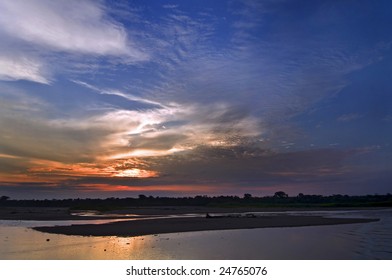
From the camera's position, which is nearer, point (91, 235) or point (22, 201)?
point (91, 235)

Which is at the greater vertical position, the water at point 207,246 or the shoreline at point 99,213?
the shoreline at point 99,213

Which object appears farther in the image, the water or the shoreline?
the shoreline

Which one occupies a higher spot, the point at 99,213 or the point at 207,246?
the point at 99,213

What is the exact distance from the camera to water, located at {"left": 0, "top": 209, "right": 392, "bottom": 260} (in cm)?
1945

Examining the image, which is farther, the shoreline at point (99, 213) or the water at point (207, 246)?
the shoreline at point (99, 213)

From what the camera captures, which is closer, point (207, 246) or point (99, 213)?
point (207, 246)

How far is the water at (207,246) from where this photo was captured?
63.8 ft

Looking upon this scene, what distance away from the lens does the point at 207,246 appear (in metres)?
22.3

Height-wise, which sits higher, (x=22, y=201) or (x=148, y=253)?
(x=22, y=201)

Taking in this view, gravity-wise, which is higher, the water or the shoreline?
the shoreline
